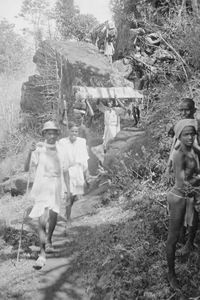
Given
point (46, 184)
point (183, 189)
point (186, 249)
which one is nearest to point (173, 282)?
point (186, 249)

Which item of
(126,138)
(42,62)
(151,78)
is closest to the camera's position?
(126,138)

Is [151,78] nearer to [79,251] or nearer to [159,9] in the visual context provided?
[159,9]

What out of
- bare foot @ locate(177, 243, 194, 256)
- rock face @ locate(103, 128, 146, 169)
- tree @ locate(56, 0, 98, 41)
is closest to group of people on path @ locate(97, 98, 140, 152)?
rock face @ locate(103, 128, 146, 169)

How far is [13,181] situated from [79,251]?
322 inches

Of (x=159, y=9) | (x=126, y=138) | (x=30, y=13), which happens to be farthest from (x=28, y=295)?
(x=30, y=13)

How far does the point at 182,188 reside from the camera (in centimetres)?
381

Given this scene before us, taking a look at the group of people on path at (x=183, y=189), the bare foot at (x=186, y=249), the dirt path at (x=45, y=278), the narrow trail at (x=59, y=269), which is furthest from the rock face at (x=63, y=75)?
the group of people on path at (x=183, y=189)

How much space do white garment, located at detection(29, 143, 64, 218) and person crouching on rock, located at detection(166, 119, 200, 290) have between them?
2.24m

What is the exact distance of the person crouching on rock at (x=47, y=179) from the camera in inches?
219

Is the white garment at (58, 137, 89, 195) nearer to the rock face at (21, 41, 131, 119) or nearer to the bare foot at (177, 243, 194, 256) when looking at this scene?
the bare foot at (177, 243, 194, 256)

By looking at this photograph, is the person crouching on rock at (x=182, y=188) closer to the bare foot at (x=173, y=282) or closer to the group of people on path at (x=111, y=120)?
the bare foot at (x=173, y=282)

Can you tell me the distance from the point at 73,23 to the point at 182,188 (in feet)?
74.8

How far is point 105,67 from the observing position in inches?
683

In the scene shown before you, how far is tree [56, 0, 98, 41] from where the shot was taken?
24.7 metres
